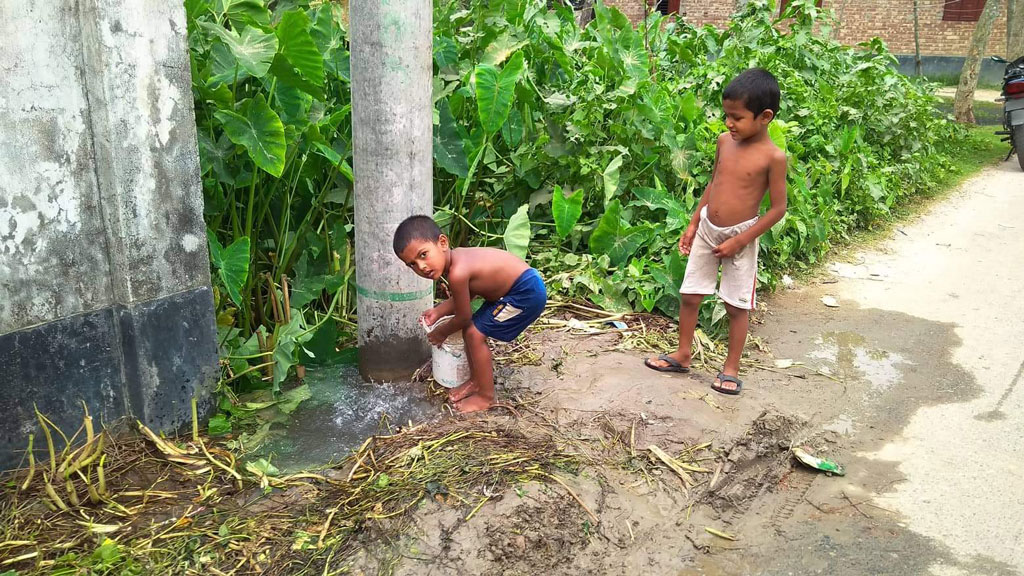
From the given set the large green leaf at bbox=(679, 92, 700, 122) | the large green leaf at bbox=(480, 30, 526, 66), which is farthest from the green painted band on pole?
A: the large green leaf at bbox=(679, 92, 700, 122)

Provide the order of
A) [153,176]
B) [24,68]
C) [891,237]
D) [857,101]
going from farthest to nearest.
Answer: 1. [857,101]
2. [891,237]
3. [153,176]
4. [24,68]

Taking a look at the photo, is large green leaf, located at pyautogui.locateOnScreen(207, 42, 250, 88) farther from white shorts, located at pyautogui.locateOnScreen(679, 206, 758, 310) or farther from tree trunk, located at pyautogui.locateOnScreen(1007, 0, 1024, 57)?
tree trunk, located at pyautogui.locateOnScreen(1007, 0, 1024, 57)

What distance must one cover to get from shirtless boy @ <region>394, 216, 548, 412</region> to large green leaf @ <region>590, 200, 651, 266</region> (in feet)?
4.56

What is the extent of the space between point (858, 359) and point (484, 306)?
1.94 meters

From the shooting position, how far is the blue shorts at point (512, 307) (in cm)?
305

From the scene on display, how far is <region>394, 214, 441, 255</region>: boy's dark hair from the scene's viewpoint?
280 cm

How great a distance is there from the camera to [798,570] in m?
2.44

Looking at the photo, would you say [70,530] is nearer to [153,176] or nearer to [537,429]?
[153,176]

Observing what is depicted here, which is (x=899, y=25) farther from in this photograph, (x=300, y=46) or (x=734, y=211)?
(x=300, y=46)

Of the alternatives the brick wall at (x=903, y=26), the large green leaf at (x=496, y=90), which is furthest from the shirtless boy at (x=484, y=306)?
the brick wall at (x=903, y=26)

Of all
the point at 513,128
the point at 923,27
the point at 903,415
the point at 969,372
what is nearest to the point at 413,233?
the point at 513,128

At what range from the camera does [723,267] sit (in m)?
3.52

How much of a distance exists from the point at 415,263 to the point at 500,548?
3.26ft

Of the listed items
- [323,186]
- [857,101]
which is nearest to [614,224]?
[323,186]
